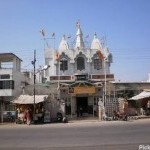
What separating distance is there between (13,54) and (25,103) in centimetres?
876

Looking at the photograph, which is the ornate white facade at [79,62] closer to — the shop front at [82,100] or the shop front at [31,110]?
the shop front at [82,100]

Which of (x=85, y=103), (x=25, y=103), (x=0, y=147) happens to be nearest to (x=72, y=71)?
(x=85, y=103)

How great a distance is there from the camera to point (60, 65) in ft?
149

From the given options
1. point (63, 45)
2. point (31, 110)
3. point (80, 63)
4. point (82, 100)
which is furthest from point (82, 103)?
point (63, 45)

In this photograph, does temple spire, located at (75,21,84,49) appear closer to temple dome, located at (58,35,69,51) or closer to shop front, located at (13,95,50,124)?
temple dome, located at (58,35,69,51)

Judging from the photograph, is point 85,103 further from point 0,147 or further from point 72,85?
point 0,147

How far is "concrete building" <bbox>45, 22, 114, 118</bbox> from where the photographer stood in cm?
4128

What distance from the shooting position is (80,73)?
143 feet

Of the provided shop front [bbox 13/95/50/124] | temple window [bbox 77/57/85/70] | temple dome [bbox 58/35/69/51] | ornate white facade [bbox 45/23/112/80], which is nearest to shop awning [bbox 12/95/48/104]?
shop front [bbox 13/95/50/124]

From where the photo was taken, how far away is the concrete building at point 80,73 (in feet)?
135

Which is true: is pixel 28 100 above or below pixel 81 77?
below

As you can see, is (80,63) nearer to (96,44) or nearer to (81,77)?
(81,77)

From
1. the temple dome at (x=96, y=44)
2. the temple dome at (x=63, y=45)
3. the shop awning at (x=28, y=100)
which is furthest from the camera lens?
the temple dome at (x=63, y=45)

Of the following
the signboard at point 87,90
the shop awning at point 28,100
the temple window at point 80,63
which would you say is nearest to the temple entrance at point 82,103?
the signboard at point 87,90
